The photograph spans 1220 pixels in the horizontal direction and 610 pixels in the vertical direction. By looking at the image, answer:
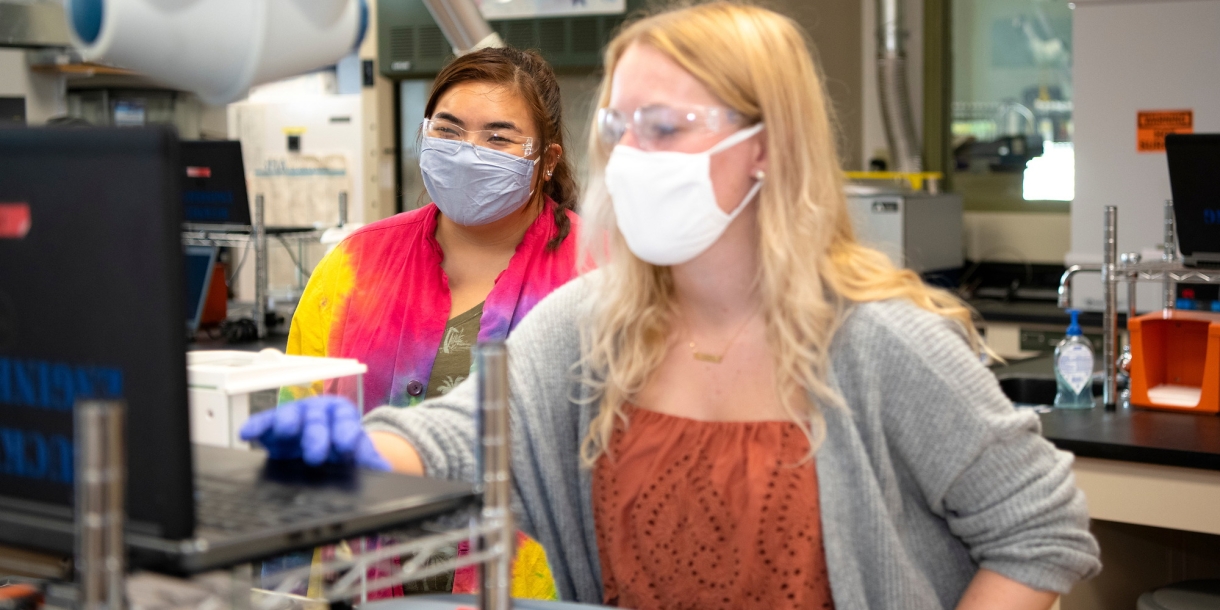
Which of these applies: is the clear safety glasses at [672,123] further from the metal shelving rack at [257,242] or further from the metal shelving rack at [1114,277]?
the metal shelving rack at [257,242]

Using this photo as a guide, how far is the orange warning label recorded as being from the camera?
394cm

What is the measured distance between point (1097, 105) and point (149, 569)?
4.03m

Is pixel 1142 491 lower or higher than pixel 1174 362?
lower

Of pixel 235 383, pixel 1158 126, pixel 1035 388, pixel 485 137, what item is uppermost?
pixel 1158 126

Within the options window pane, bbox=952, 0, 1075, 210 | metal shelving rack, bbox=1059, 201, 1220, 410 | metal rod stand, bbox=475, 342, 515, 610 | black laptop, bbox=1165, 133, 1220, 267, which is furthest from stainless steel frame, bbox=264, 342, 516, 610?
window pane, bbox=952, 0, 1075, 210

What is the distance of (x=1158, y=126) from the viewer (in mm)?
3992

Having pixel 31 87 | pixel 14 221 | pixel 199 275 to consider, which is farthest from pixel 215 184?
pixel 14 221

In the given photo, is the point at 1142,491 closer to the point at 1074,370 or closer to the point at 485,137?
the point at 1074,370

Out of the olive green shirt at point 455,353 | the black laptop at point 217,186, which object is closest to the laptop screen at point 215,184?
the black laptop at point 217,186

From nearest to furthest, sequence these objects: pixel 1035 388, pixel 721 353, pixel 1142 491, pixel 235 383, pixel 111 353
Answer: pixel 111 353 → pixel 721 353 → pixel 235 383 → pixel 1142 491 → pixel 1035 388

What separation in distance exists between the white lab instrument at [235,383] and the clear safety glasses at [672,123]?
22.0 inches

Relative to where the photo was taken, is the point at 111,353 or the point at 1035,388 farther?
the point at 1035,388

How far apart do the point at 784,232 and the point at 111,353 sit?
2.49 feet

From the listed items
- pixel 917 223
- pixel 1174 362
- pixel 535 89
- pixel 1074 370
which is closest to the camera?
pixel 535 89
